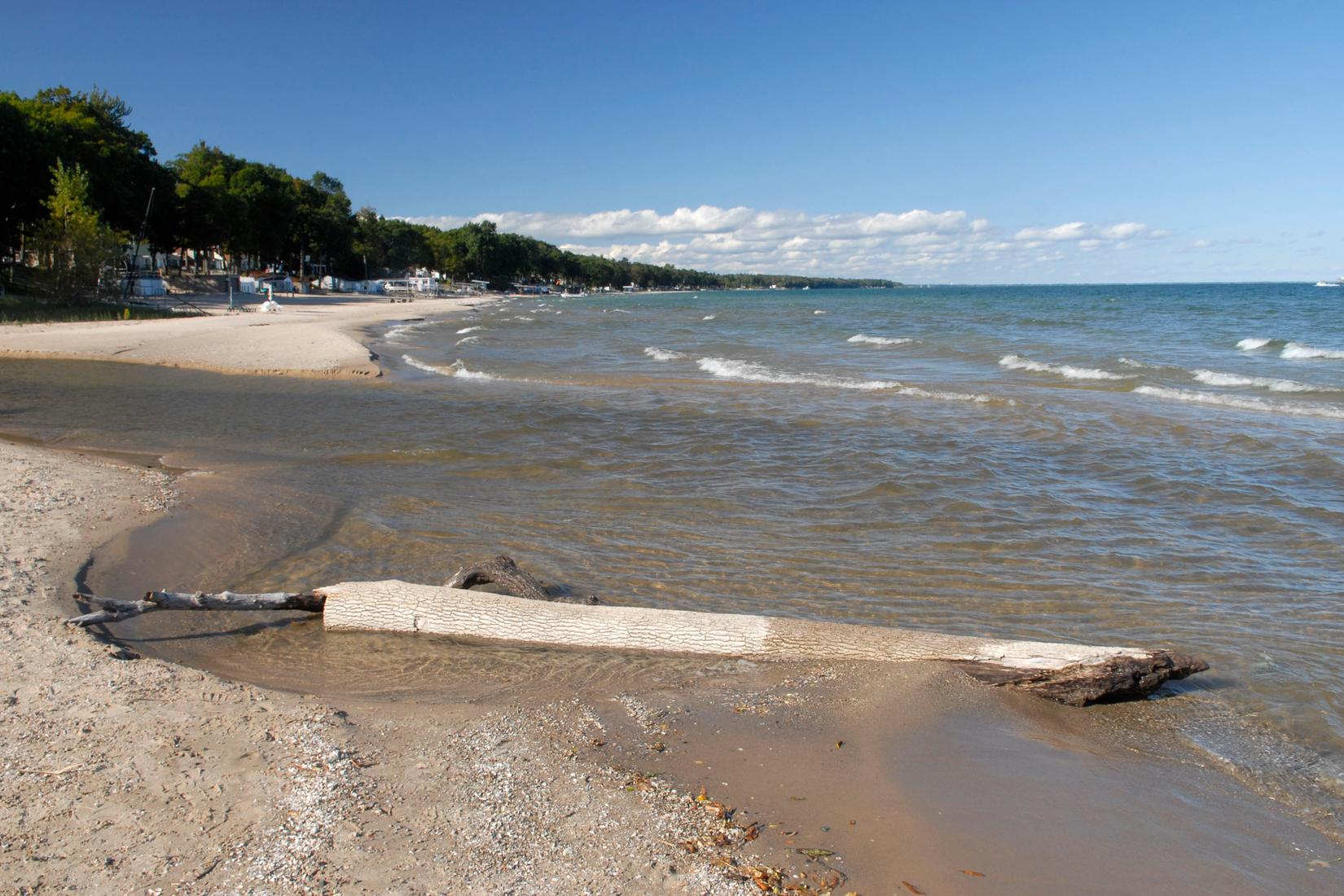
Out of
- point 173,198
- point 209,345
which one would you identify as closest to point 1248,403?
point 209,345

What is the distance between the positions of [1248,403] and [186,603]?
20582mm

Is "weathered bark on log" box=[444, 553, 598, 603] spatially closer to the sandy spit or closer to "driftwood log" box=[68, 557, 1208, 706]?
"driftwood log" box=[68, 557, 1208, 706]

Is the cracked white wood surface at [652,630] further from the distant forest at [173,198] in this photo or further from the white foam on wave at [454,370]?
the distant forest at [173,198]

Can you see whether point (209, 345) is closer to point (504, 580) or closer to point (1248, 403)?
point (504, 580)

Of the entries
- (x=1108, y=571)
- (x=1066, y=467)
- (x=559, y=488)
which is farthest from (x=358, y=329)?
(x=1108, y=571)

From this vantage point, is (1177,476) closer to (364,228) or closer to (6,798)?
(6,798)

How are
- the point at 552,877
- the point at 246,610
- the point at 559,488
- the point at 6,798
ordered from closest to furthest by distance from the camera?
the point at 552,877 < the point at 6,798 < the point at 246,610 < the point at 559,488

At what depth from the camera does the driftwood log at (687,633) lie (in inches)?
199

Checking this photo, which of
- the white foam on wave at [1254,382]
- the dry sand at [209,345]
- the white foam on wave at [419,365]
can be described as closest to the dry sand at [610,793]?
the dry sand at [209,345]

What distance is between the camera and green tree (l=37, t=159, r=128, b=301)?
105ft

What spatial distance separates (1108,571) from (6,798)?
26.6 ft

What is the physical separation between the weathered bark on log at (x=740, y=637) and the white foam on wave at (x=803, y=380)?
1388cm

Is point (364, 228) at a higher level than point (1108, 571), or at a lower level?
→ higher

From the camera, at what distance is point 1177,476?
1127 cm
